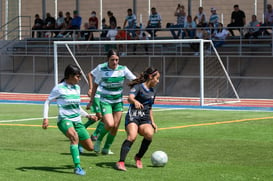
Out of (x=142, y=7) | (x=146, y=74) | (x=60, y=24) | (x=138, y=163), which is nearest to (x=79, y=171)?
(x=138, y=163)

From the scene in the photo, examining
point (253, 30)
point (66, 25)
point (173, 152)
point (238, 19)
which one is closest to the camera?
point (173, 152)

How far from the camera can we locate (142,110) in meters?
11.6

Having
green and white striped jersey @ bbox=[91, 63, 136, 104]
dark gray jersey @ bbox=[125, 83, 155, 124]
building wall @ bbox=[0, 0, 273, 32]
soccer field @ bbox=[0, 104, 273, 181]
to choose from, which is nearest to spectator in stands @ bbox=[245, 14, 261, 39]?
building wall @ bbox=[0, 0, 273, 32]

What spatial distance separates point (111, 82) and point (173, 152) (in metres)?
1.77

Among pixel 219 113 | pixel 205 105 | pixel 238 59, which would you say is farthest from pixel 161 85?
pixel 219 113

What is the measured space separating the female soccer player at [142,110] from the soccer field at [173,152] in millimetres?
477

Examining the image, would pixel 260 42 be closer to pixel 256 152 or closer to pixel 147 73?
pixel 256 152

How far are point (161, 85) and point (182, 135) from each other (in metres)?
17.0

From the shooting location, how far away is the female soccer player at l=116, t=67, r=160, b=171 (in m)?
11.5

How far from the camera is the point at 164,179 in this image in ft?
34.2

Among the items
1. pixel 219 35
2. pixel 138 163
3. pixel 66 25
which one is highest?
pixel 66 25

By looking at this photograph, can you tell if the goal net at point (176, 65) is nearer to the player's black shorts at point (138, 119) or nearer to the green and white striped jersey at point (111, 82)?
the green and white striped jersey at point (111, 82)

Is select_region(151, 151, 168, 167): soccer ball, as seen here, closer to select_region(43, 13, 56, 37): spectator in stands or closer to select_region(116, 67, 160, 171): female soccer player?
select_region(116, 67, 160, 171): female soccer player

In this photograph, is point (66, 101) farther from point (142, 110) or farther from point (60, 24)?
point (60, 24)
